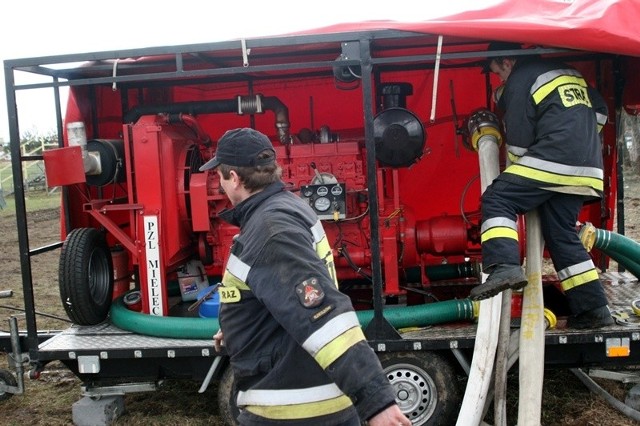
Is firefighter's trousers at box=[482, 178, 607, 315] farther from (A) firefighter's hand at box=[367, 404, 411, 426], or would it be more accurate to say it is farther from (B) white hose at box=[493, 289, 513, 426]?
(A) firefighter's hand at box=[367, 404, 411, 426]

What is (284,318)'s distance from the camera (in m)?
2.25

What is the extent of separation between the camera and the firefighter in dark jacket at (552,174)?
4176mm

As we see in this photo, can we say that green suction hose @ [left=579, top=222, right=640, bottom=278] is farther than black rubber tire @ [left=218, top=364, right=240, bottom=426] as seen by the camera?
Yes

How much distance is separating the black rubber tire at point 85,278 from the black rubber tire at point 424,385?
7.58 feet

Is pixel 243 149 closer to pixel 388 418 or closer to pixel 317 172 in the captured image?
pixel 388 418

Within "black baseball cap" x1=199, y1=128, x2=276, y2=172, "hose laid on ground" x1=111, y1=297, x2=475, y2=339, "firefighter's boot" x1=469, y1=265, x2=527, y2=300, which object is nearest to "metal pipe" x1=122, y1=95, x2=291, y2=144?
"hose laid on ground" x1=111, y1=297, x2=475, y2=339

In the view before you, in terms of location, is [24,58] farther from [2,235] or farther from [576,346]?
[2,235]

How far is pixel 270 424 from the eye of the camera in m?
2.50

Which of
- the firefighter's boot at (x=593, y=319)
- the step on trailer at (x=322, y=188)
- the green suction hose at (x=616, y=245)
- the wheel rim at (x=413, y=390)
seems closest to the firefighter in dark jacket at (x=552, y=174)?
the firefighter's boot at (x=593, y=319)

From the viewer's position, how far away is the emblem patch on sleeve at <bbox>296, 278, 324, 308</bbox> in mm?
2217

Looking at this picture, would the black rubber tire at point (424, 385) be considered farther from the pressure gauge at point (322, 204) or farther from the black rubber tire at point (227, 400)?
the pressure gauge at point (322, 204)

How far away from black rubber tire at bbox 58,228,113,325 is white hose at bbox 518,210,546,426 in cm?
320

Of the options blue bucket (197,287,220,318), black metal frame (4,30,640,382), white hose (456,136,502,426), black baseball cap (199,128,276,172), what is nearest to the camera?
black baseball cap (199,128,276,172)

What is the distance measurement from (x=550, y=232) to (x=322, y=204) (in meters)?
1.65
